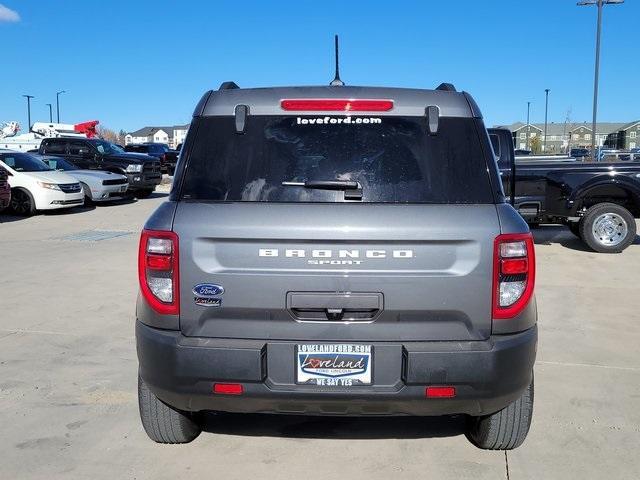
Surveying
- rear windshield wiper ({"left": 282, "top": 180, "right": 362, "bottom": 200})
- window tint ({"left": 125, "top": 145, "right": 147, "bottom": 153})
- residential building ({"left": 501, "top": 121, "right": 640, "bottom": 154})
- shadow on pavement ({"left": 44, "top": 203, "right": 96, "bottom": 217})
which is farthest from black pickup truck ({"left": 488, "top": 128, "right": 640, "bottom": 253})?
residential building ({"left": 501, "top": 121, "right": 640, "bottom": 154})

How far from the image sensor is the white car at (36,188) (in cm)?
1541

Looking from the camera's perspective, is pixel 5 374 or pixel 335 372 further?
pixel 5 374

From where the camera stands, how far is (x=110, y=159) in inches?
802

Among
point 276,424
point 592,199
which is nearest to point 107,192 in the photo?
point 592,199

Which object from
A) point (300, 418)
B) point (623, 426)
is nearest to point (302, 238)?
point (300, 418)

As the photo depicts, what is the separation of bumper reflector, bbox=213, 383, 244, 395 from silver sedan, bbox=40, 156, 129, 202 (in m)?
15.1

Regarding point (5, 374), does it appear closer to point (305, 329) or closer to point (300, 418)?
point (300, 418)

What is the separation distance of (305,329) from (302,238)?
1.35ft

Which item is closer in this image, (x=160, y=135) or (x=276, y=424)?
(x=276, y=424)

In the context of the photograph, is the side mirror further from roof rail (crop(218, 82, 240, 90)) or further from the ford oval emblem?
the ford oval emblem

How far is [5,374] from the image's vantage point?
4.71 metres

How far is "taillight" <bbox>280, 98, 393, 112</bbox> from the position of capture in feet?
10.1

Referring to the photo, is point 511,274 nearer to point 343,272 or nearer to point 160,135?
point 343,272

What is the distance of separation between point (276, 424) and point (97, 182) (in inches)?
590
